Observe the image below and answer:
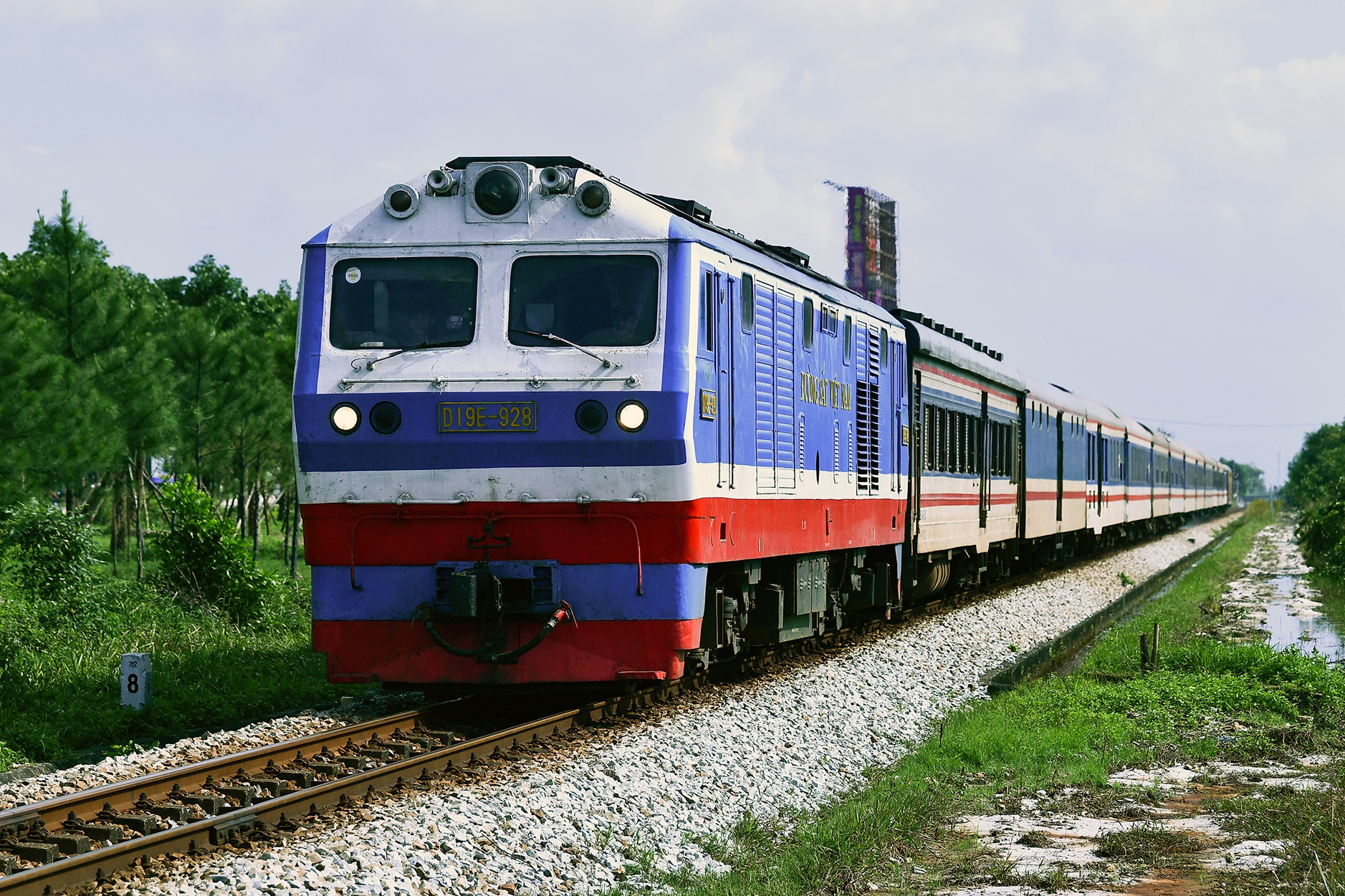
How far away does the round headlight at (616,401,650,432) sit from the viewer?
931 centimetres

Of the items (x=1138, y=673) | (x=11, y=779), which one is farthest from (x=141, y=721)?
(x=1138, y=673)

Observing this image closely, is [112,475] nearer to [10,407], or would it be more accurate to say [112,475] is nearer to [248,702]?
[10,407]

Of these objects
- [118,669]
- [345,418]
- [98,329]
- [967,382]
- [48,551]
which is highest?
[98,329]

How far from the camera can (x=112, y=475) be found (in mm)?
30406

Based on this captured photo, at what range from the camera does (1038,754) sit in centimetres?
1006

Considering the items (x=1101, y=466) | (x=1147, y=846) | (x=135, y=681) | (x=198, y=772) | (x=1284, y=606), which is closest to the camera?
(x=1147, y=846)

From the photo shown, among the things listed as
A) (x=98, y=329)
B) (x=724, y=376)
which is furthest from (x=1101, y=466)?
(x=724, y=376)

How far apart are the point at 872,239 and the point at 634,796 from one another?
117844mm

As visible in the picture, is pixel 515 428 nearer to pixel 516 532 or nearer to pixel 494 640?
pixel 516 532

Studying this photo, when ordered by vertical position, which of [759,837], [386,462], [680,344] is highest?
[680,344]

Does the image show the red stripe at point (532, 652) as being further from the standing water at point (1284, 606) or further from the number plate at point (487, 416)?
the standing water at point (1284, 606)

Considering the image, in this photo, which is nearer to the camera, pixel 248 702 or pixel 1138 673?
pixel 248 702

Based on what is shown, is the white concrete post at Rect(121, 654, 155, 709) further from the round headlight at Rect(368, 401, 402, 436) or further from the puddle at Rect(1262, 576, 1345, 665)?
the puddle at Rect(1262, 576, 1345, 665)

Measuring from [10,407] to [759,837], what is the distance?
1552cm
